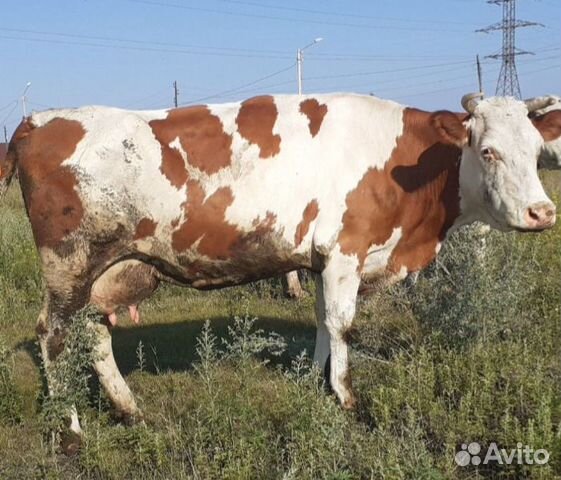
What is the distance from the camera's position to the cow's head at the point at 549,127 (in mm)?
5793

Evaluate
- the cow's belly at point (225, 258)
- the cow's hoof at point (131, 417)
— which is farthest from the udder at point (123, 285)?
the cow's hoof at point (131, 417)

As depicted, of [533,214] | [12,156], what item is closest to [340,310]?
[533,214]

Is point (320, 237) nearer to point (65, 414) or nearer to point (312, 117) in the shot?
point (312, 117)

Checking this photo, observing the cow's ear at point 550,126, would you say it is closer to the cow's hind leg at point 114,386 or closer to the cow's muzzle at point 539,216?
the cow's muzzle at point 539,216

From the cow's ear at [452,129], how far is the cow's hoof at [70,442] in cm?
355

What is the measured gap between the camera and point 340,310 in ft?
19.2

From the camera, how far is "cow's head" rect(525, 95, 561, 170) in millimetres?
5793

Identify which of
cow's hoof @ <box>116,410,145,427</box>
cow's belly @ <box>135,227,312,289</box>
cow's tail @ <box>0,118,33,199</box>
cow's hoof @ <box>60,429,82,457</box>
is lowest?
cow's hoof @ <box>116,410,145,427</box>

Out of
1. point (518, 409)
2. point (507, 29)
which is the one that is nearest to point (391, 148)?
point (518, 409)

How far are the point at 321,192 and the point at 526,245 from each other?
3.60 m

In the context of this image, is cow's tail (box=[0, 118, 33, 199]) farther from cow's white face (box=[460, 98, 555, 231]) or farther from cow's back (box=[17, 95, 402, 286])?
cow's white face (box=[460, 98, 555, 231])

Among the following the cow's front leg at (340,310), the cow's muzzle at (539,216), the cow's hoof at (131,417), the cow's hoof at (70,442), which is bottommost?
the cow's hoof at (131,417)

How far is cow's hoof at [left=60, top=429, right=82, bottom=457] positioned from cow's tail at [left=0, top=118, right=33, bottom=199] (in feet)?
6.77

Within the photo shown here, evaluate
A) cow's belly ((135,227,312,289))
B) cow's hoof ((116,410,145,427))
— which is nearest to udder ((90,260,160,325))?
cow's belly ((135,227,312,289))
